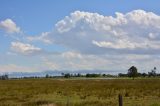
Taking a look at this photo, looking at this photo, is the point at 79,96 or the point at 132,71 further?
the point at 132,71

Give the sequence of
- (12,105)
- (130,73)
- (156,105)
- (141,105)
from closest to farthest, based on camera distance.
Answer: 1. (156,105)
2. (141,105)
3. (12,105)
4. (130,73)

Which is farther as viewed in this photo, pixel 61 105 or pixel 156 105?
pixel 61 105

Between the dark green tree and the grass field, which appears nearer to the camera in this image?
the grass field

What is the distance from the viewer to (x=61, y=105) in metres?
27.7

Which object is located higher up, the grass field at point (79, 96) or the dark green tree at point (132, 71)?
the dark green tree at point (132, 71)

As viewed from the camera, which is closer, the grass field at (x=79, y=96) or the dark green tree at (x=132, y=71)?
the grass field at (x=79, y=96)

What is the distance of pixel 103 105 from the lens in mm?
27516

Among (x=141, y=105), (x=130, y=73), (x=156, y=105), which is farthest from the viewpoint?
(x=130, y=73)

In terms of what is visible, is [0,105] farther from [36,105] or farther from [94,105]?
[94,105]

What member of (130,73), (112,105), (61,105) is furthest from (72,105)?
(130,73)

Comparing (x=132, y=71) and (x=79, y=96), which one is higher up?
(x=132, y=71)

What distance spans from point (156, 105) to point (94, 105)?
15.4 ft

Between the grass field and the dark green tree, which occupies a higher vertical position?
the dark green tree

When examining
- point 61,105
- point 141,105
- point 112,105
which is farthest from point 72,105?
point 141,105
